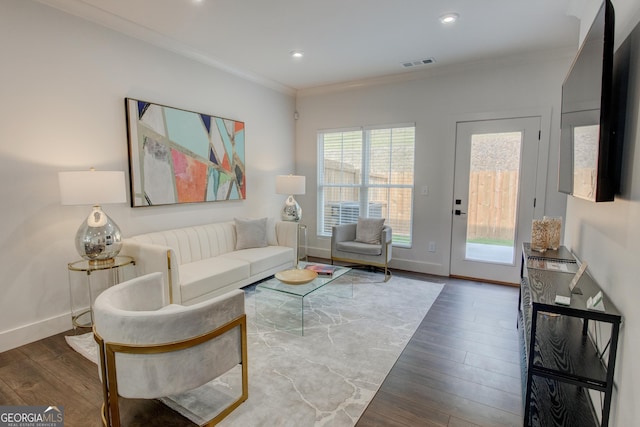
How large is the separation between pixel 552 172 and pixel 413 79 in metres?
2.14

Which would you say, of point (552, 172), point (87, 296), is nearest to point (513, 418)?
point (552, 172)

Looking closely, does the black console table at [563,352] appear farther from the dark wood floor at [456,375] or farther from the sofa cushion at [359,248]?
the sofa cushion at [359,248]

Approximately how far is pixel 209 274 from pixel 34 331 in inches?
56.9

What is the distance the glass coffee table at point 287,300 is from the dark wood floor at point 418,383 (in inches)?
37.6

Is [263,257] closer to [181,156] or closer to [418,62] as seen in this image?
[181,156]

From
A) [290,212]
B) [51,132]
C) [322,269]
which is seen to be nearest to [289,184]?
[290,212]

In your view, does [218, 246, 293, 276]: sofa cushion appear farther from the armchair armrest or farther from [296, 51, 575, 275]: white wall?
[296, 51, 575, 275]: white wall

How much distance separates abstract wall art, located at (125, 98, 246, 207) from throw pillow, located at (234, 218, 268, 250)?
457 millimetres

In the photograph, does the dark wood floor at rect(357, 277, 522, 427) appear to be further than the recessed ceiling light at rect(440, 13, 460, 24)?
No

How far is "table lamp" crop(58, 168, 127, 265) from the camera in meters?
2.55

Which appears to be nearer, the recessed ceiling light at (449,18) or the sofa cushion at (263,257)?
the recessed ceiling light at (449,18)

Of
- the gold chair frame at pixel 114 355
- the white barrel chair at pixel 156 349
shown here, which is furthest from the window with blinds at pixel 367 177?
the gold chair frame at pixel 114 355

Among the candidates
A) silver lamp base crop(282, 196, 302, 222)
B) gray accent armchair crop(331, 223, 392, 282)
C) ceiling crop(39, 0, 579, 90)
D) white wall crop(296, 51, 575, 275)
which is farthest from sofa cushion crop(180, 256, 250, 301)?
ceiling crop(39, 0, 579, 90)

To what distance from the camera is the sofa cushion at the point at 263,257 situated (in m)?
3.86
